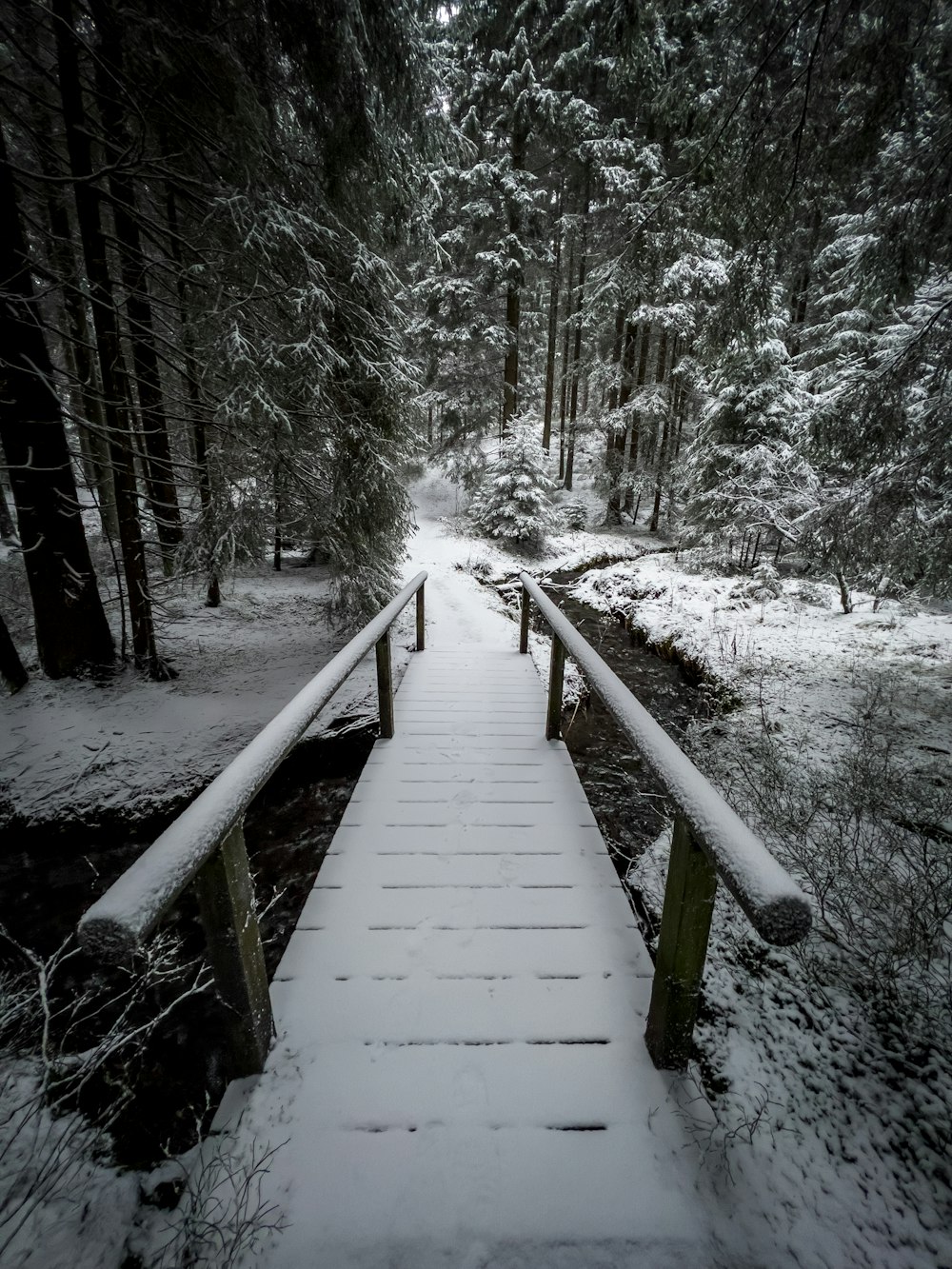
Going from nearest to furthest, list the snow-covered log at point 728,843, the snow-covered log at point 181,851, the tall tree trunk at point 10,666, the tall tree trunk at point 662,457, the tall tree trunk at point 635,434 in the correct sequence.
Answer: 1. the snow-covered log at point 181,851
2. the snow-covered log at point 728,843
3. the tall tree trunk at point 10,666
4. the tall tree trunk at point 635,434
5. the tall tree trunk at point 662,457

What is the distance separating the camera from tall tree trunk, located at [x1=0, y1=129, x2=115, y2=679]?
497cm

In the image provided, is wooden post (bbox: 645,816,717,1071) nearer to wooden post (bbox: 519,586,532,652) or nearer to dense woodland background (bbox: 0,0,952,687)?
dense woodland background (bbox: 0,0,952,687)

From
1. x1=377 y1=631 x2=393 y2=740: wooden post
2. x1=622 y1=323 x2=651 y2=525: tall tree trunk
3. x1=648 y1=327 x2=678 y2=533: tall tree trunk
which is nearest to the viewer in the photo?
x1=377 y1=631 x2=393 y2=740: wooden post

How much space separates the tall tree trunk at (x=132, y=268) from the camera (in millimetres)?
4430

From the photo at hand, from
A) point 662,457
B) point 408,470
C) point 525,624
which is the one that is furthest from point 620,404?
point 525,624

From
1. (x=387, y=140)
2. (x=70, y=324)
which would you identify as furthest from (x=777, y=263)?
(x=70, y=324)

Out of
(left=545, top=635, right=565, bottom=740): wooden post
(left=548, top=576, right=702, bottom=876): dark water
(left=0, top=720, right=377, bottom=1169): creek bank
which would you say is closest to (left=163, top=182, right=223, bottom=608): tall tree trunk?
(left=0, top=720, right=377, bottom=1169): creek bank

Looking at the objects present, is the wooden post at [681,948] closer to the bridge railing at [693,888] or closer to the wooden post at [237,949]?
the bridge railing at [693,888]

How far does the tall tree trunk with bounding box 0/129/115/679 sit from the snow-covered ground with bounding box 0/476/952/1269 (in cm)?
61

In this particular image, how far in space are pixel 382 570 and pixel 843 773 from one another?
5840 millimetres

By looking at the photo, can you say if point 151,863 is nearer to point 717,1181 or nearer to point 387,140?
point 717,1181

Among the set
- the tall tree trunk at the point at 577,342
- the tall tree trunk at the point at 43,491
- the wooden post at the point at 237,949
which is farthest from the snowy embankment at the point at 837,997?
the tall tree trunk at the point at 577,342

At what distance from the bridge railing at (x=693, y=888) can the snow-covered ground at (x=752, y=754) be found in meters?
0.29

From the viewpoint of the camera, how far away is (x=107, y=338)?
5.48 meters
